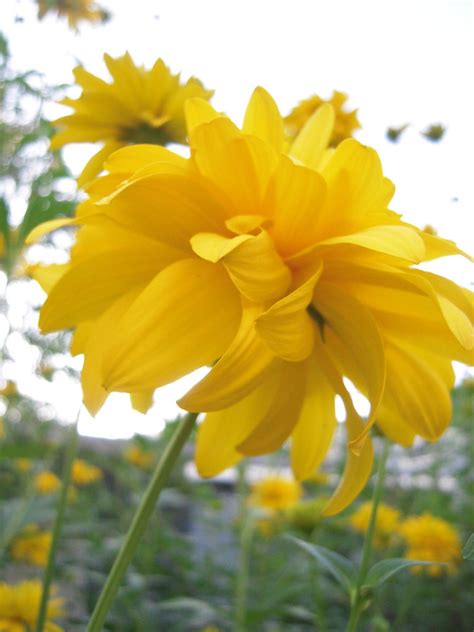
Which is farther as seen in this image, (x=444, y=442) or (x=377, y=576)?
(x=444, y=442)

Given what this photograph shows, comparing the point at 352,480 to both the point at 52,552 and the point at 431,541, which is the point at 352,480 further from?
the point at 431,541

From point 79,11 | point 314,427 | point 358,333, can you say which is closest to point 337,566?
point 314,427

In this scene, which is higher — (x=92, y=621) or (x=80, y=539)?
(x=92, y=621)

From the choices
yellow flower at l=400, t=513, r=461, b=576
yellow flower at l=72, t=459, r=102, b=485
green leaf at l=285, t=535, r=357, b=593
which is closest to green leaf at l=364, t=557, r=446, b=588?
green leaf at l=285, t=535, r=357, b=593

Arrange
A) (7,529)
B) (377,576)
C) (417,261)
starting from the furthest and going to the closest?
(7,529) < (377,576) < (417,261)

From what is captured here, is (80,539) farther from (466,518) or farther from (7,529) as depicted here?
(466,518)

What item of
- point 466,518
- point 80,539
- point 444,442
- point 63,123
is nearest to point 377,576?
point 63,123

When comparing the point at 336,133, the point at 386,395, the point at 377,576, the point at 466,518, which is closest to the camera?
the point at 386,395
